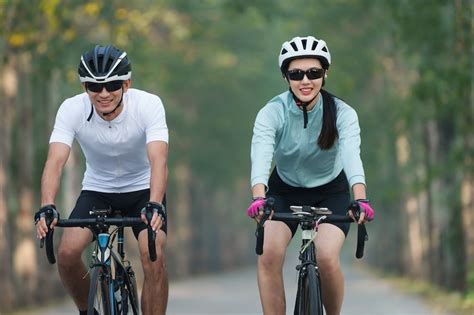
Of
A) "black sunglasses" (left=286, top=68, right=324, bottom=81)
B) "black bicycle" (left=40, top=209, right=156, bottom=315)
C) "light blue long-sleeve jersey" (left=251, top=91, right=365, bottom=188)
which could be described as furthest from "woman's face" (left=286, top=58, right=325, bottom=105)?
"black bicycle" (left=40, top=209, right=156, bottom=315)

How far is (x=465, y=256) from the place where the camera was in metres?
20.0

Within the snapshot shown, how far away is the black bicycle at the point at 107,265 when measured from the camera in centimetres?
715

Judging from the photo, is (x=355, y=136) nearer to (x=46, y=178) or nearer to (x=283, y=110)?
(x=283, y=110)

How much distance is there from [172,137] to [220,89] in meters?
5.88

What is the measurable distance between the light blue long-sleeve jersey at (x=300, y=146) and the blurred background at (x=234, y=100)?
29.7ft

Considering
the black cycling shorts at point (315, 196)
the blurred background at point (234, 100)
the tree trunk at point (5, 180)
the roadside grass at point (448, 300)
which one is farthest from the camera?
the tree trunk at point (5, 180)

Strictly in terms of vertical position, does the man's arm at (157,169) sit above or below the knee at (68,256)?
above

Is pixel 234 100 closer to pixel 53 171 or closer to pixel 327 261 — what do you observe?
pixel 53 171

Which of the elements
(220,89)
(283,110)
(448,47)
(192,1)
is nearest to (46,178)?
(283,110)

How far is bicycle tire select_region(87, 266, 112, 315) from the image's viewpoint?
7.12 m

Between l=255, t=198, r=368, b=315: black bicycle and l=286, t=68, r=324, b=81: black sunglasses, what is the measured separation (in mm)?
823

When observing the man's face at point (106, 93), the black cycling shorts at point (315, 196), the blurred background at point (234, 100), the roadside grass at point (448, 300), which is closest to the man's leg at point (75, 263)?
the man's face at point (106, 93)

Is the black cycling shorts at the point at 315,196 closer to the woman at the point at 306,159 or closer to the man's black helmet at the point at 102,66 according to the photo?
the woman at the point at 306,159

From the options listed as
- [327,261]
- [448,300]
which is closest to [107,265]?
[327,261]
